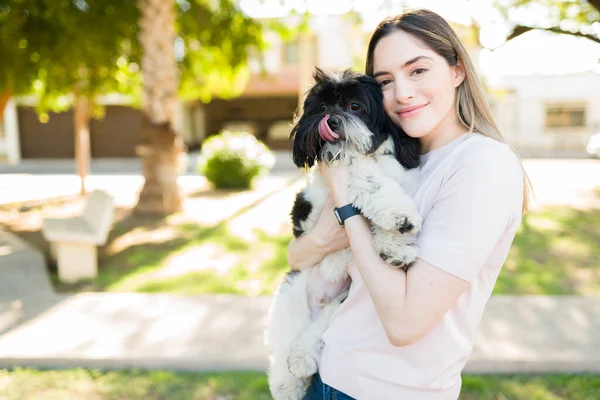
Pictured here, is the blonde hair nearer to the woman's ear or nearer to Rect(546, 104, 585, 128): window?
the woman's ear

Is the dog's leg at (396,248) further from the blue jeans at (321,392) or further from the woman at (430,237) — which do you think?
the blue jeans at (321,392)

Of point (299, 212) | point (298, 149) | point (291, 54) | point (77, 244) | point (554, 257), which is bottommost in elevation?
point (554, 257)

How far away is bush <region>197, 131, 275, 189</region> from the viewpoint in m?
13.8

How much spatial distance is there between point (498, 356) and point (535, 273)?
293 centimetres

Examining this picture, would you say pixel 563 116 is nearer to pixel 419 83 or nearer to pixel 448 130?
pixel 448 130

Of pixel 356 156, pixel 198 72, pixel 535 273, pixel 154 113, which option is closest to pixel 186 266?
pixel 154 113

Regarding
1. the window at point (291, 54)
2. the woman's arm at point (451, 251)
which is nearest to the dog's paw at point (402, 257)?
the woman's arm at point (451, 251)

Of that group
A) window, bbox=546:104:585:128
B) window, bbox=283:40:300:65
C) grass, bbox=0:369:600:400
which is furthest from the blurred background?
window, bbox=546:104:585:128

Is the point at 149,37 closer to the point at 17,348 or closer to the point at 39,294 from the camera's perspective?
the point at 39,294

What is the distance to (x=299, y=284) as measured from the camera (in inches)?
86.4

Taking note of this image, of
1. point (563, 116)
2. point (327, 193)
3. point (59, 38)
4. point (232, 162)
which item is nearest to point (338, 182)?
point (327, 193)

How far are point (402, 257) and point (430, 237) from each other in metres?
0.17

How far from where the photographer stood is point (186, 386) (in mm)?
3617

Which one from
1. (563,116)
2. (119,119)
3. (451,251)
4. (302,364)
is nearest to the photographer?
(451,251)
